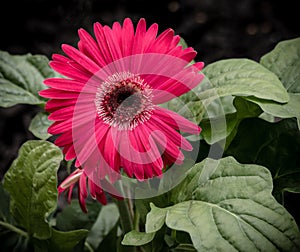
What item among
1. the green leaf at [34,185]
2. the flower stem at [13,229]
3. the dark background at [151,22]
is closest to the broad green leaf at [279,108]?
the green leaf at [34,185]

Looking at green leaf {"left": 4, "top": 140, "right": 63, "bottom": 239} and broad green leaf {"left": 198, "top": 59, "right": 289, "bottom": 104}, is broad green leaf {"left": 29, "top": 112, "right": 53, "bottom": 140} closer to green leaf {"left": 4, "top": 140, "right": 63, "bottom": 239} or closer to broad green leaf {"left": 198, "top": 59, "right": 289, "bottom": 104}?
green leaf {"left": 4, "top": 140, "right": 63, "bottom": 239}

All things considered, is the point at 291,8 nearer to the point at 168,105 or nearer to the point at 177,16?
the point at 177,16

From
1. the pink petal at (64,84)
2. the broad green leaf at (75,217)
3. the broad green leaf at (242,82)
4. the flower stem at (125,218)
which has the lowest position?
the broad green leaf at (75,217)

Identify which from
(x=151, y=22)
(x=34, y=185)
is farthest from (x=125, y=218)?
(x=151, y=22)

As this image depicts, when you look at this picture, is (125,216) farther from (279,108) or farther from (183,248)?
(279,108)

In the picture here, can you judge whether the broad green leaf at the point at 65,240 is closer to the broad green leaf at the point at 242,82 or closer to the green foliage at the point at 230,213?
the green foliage at the point at 230,213
